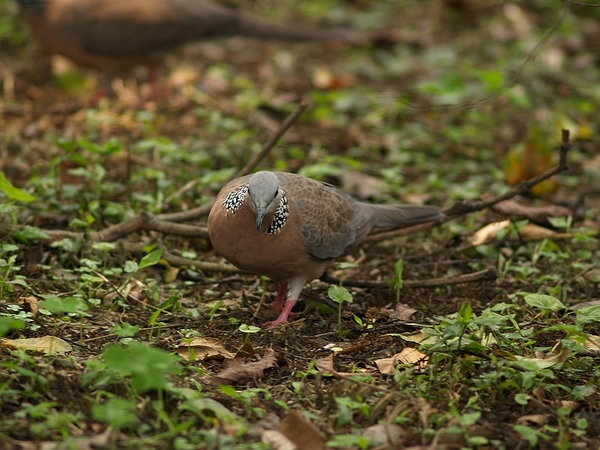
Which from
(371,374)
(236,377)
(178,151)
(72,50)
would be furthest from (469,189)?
(72,50)

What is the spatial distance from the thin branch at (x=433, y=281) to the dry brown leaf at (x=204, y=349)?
0.90 metres

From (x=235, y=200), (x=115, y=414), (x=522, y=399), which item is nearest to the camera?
(x=115, y=414)

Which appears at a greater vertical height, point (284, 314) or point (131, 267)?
point (131, 267)

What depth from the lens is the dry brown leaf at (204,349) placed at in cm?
356

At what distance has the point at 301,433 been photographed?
2852 mm

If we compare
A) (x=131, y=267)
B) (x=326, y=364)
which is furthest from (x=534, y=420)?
(x=131, y=267)

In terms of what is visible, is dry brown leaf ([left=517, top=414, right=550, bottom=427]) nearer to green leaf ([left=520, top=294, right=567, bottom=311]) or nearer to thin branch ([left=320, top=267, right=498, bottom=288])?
green leaf ([left=520, top=294, right=567, bottom=311])

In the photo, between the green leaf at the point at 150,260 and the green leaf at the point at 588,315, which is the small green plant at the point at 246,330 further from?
the green leaf at the point at 588,315

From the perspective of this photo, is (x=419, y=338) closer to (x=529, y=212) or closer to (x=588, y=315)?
(x=588, y=315)

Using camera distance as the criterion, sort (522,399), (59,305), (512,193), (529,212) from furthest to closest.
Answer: (529,212)
(512,193)
(522,399)
(59,305)

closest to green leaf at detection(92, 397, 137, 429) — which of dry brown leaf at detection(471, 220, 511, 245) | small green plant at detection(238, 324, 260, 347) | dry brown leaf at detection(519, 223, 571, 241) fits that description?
small green plant at detection(238, 324, 260, 347)

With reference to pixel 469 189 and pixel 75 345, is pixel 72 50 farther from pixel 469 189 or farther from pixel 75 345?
pixel 75 345

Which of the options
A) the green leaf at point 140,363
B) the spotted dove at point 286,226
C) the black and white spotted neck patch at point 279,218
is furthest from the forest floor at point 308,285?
the black and white spotted neck patch at point 279,218

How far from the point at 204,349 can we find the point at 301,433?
0.88m
